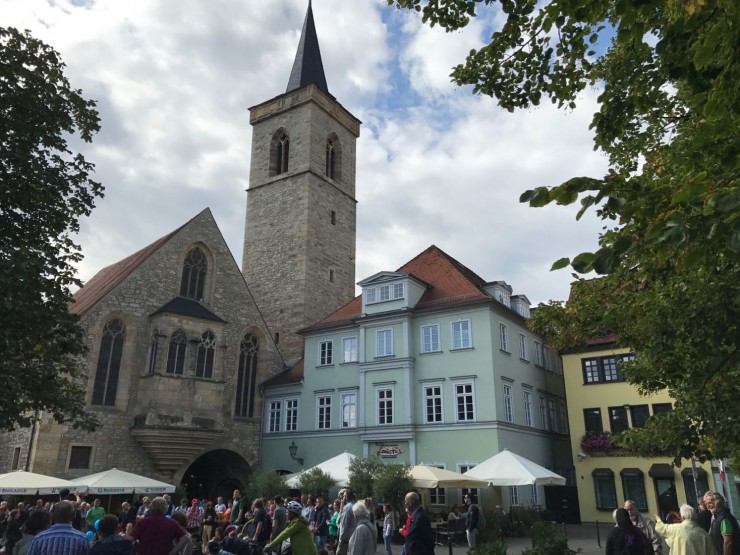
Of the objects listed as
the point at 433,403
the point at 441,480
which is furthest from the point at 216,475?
the point at 441,480

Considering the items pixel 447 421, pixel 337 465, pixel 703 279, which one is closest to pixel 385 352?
pixel 447 421

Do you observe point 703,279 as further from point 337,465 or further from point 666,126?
point 337,465

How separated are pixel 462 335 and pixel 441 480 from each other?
8.21m

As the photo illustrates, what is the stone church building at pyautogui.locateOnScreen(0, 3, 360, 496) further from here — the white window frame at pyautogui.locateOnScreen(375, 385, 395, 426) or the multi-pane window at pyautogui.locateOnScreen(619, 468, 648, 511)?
the multi-pane window at pyautogui.locateOnScreen(619, 468, 648, 511)

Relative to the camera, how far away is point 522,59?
7.64 metres

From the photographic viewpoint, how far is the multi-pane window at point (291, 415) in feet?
97.3

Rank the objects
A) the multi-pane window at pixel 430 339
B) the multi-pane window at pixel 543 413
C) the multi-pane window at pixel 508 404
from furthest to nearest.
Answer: the multi-pane window at pixel 543 413 → the multi-pane window at pixel 430 339 → the multi-pane window at pixel 508 404

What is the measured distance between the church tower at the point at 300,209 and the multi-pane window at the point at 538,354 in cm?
1292

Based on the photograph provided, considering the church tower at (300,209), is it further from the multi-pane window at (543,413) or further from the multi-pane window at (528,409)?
the multi-pane window at (543,413)

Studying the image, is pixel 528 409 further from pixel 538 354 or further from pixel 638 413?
pixel 638 413

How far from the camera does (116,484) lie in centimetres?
1852

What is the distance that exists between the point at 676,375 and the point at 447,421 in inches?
609

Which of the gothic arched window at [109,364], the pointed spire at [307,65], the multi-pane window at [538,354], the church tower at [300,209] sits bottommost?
the gothic arched window at [109,364]

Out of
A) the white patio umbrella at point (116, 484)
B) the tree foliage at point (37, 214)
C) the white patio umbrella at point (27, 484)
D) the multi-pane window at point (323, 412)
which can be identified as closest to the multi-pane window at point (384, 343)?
the multi-pane window at point (323, 412)
